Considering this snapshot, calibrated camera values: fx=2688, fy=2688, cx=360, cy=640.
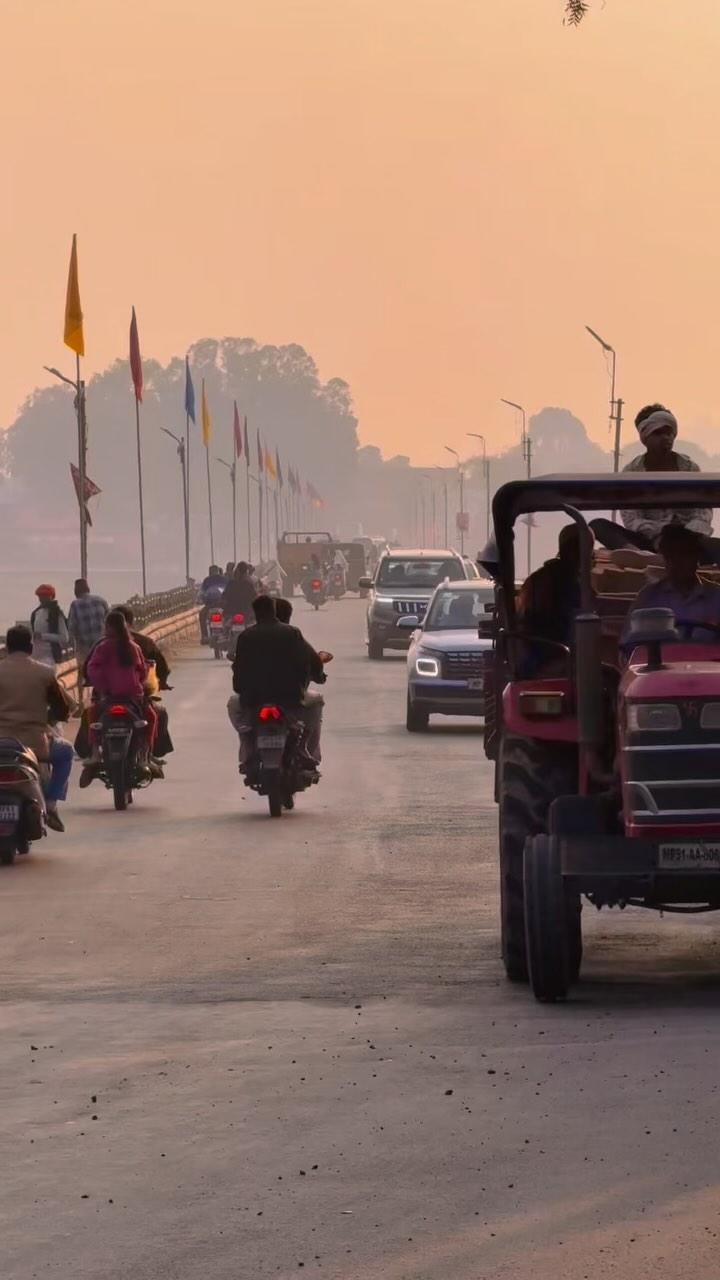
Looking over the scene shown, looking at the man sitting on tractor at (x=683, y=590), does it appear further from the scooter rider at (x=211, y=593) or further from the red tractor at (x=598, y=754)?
the scooter rider at (x=211, y=593)

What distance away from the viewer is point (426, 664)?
29703 millimetres

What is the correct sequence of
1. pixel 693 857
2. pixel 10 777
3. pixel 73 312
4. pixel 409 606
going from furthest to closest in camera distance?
pixel 73 312 → pixel 409 606 → pixel 10 777 → pixel 693 857

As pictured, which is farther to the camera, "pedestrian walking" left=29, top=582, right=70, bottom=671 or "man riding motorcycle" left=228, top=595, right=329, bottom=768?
"pedestrian walking" left=29, top=582, right=70, bottom=671

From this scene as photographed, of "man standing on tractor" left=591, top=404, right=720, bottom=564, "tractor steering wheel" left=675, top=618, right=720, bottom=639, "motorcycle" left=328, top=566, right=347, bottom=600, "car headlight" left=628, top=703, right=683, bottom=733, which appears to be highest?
"man standing on tractor" left=591, top=404, right=720, bottom=564

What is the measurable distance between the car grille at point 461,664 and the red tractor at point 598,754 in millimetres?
16966

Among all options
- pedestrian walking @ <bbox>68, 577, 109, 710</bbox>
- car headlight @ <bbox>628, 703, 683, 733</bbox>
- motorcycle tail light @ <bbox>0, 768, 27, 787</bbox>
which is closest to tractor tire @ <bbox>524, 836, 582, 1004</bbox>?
car headlight @ <bbox>628, 703, 683, 733</bbox>

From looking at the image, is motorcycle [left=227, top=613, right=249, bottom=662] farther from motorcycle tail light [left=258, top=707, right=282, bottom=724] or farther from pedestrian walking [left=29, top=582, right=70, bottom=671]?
motorcycle tail light [left=258, top=707, right=282, bottom=724]

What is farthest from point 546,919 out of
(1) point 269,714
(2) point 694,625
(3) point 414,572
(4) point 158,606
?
(4) point 158,606

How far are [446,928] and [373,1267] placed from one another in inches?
286

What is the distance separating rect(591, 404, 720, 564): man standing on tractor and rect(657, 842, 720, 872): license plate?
1940mm

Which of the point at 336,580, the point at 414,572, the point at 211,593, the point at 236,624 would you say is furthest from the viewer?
the point at 336,580

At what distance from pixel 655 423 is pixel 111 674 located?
9.44m

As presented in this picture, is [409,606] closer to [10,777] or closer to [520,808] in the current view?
[10,777]

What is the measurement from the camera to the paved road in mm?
6805
